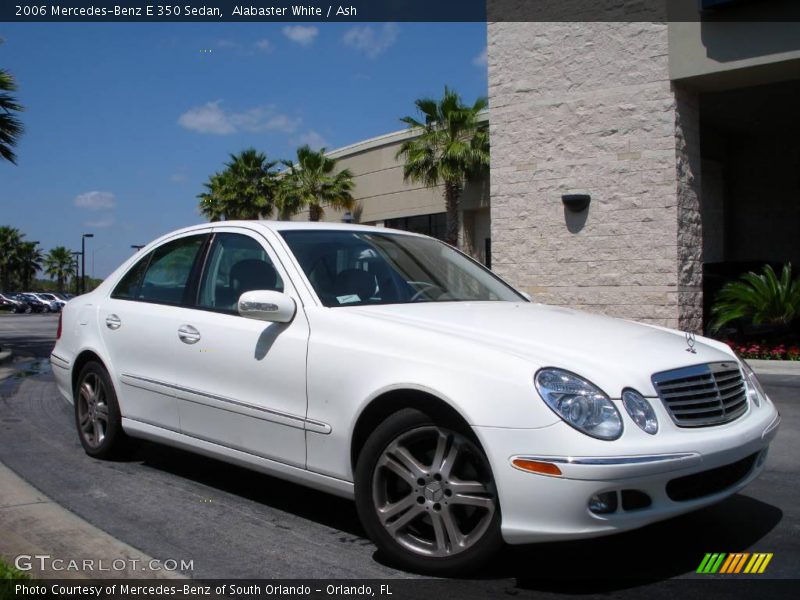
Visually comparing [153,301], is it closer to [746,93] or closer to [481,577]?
[481,577]

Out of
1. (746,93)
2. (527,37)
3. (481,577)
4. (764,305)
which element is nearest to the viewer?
(481,577)

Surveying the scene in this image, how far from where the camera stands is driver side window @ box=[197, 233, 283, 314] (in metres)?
4.52

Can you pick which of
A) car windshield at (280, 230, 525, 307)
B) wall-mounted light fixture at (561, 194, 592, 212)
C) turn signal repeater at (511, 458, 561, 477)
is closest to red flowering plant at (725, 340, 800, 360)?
wall-mounted light fixture at (561, 194, 592, 212)

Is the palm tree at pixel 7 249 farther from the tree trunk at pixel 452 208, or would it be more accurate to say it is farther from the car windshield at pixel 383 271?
the car windshield at pixel 383 271

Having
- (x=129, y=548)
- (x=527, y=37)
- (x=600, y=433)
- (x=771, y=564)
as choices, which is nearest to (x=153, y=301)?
(x=129, y=548)

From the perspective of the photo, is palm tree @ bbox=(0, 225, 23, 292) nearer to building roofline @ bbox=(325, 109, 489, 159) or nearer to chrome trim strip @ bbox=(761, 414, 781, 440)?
building roofline @ bbox=(325, 109, 489, 159)

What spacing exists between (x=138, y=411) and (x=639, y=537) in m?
3.04

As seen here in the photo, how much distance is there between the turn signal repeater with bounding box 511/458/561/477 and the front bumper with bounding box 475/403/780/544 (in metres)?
0.01

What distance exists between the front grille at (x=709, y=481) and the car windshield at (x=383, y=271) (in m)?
1.65

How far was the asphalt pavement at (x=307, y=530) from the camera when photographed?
3490 mm

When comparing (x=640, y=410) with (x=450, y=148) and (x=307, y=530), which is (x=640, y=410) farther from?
(x=450, y=148)

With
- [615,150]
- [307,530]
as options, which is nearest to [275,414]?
[307,530]

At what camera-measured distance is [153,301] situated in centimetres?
519

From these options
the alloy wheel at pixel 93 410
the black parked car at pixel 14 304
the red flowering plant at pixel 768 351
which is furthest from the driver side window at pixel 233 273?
the black parked car at pixel 14 304
